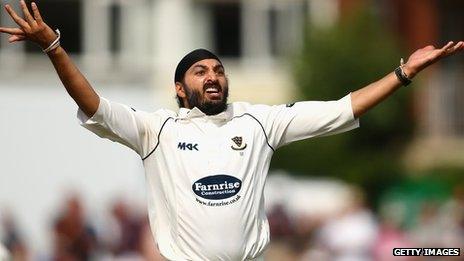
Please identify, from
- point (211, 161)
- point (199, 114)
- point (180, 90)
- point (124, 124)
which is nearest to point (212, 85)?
point (199, 114)

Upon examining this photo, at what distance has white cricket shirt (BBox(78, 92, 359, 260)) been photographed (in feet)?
29.1

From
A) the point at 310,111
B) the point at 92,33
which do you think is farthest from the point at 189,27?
the point at 310,111

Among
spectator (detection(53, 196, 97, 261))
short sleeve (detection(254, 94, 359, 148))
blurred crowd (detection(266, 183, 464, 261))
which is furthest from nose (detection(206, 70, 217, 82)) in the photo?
spectator (detection(53, 196, 97, 261))

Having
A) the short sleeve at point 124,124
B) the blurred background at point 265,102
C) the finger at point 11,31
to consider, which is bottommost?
the blurred background at point 265,102

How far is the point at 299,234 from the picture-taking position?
19484 millimetres

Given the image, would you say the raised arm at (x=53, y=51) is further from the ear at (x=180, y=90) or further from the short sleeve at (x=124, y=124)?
the ear at (x=180, y=90)

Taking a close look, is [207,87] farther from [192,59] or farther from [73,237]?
[73,237]

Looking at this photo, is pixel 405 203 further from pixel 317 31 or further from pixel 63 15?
pixel 63 15

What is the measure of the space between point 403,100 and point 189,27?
543cm

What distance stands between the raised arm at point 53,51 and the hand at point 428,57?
200 centimetres

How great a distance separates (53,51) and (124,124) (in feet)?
2.40

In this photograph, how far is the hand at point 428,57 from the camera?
8.96 m

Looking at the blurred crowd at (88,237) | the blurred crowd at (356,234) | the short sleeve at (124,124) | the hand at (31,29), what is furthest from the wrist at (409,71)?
the blurred crowd at (88,237)

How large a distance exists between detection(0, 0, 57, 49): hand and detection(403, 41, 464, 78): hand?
2273 mm
